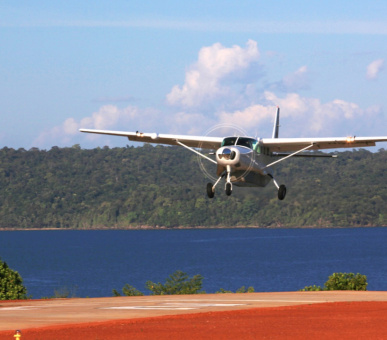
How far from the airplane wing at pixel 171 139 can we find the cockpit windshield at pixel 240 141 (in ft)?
15.3

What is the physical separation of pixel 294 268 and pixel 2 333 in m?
150

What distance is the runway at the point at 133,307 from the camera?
34.6 m

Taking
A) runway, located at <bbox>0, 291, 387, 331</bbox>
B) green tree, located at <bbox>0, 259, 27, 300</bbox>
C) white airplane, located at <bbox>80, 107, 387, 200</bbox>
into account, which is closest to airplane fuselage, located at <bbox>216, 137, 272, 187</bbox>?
white airplane, located at <bbox>80, 107, 387, 200</bbox>

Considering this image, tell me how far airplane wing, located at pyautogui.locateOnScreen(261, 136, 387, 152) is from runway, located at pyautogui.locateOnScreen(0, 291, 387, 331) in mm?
8455

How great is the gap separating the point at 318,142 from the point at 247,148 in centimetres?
761

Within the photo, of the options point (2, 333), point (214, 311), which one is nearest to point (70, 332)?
point (2, 333)

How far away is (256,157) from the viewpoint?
39.2 metres

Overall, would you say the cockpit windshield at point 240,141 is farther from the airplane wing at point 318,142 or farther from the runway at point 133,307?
the runway at point 133,307

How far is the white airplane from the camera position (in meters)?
36.2

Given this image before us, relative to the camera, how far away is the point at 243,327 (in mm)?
31188

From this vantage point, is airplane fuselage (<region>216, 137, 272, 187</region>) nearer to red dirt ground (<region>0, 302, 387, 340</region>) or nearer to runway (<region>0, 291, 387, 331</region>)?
red dirt ground (<region>0, 302, 387, 340</region>)

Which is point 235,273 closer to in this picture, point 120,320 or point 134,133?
point 134,133

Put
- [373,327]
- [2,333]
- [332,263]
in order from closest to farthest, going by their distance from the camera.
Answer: [2,333]
[373,327]
[332,263]

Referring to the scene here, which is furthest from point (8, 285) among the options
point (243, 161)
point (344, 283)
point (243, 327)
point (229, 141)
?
point (243, 327)
